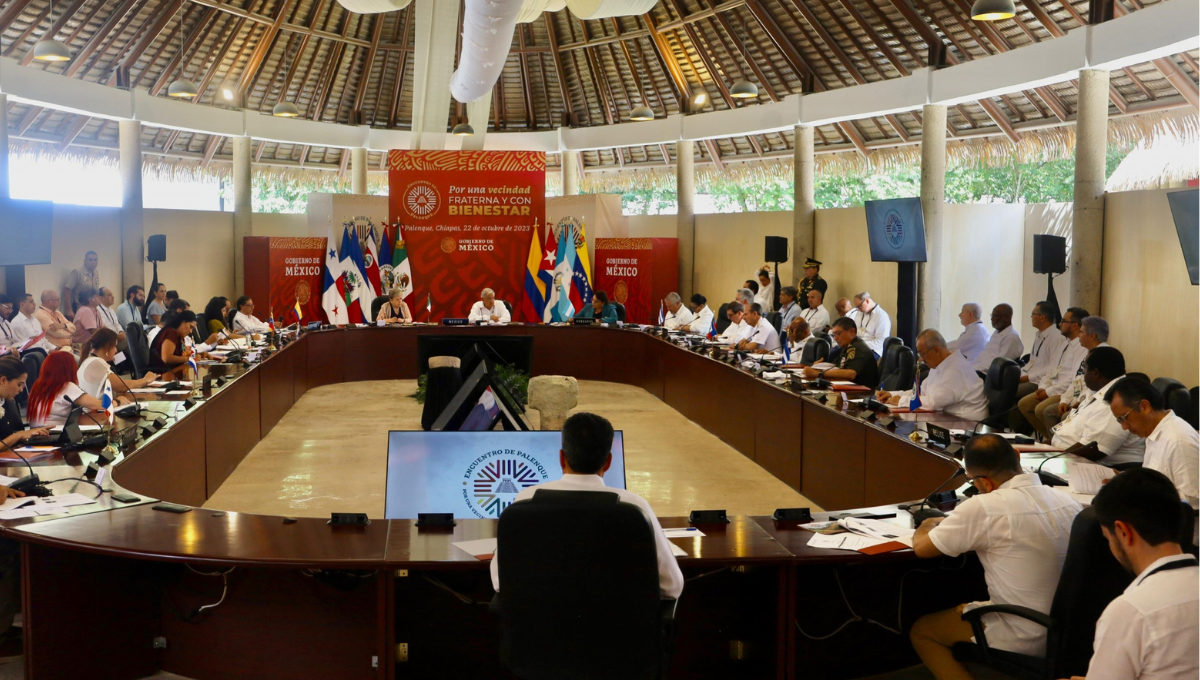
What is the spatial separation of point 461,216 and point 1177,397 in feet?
33.7

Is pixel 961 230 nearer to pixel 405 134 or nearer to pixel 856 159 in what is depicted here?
pixel 856 159

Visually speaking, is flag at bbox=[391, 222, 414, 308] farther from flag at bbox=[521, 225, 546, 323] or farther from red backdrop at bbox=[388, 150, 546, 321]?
flag at bbox=[521, 225, 546, 323]

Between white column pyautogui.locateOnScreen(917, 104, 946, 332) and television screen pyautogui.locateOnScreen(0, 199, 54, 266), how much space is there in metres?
9.35

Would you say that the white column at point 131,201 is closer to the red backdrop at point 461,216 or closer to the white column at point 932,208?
the red backdrop at point 461,216

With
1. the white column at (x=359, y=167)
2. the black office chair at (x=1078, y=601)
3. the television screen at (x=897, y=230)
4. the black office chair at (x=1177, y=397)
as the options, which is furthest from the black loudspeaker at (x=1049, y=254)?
the white column at (x=359, y=167)

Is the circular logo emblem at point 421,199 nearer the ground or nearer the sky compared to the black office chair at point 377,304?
nearer the sky

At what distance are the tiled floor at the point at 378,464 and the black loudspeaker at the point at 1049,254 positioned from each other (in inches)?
143

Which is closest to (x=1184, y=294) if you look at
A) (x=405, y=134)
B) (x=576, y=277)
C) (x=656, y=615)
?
(x=656, y=615)

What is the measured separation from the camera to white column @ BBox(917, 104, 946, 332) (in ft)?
37.1

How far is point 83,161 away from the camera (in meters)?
15.7

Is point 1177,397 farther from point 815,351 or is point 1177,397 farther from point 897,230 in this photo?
point 897,230

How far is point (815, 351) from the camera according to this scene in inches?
347

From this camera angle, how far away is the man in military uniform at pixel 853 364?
7574 mm

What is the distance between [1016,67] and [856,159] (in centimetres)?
538
